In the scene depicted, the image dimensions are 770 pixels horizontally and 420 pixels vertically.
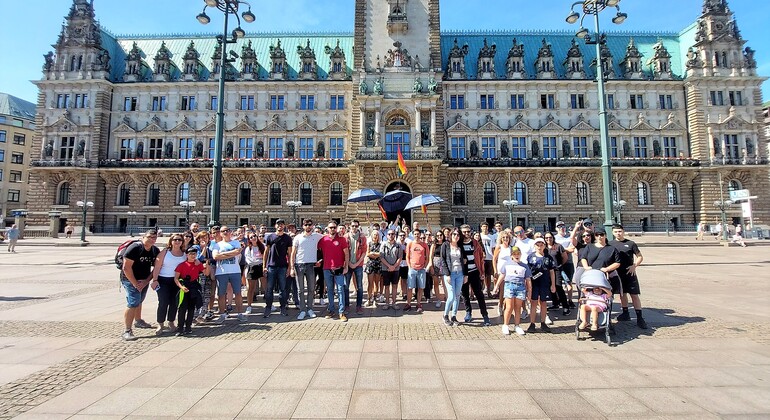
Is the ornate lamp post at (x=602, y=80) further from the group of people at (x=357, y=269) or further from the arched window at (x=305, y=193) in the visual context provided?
the arched window at (x=305, y=193)

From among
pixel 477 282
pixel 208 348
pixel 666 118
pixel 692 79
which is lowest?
pixel 208 348

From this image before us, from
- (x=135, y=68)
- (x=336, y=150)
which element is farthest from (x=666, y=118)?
(x=135, y=68)

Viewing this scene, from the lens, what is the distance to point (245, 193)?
41125mm

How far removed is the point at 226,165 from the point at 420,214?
74.3 feet

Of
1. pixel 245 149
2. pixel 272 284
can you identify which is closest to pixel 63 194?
pixel 245 149

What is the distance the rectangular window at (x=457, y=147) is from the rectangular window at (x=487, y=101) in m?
4.84

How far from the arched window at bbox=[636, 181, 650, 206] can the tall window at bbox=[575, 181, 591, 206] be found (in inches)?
226

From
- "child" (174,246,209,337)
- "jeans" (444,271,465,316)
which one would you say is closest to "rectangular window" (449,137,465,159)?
"jeans" (444,271,465,316)

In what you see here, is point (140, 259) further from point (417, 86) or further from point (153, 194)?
point (153, 194)

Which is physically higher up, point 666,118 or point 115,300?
point 666,118

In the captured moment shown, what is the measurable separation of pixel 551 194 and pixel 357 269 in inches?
1446

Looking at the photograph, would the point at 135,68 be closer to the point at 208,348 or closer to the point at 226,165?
the point at 226,165

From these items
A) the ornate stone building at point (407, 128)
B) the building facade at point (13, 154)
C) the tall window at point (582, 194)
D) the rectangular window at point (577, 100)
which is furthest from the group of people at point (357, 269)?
the building facade at point (13, 154)

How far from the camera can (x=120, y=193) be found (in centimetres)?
4125
